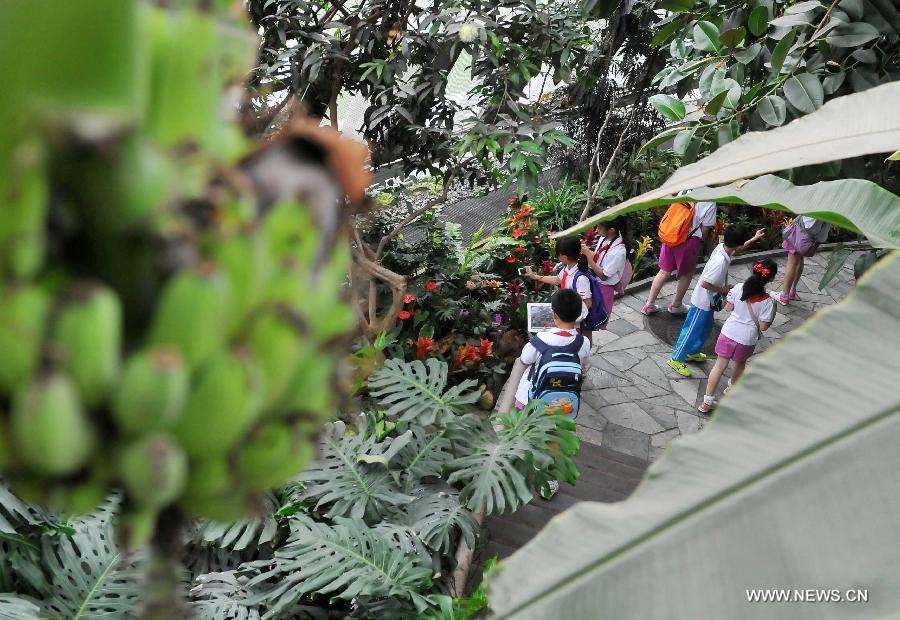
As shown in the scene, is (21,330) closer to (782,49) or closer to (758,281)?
(782,49)

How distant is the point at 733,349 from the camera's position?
3.77m

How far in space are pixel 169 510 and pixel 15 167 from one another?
14 centimetres

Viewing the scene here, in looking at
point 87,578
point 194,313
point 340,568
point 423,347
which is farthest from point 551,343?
point 194,313

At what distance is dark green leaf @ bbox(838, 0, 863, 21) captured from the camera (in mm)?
1615

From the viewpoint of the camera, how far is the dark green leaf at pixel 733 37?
1.81m

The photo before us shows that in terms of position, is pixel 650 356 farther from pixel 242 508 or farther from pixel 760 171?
pixel 242 508

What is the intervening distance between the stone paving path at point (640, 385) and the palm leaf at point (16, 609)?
120 inches

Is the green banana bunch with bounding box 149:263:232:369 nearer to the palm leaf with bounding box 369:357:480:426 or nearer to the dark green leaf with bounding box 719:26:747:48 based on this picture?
the dark green leaf with bounding box 719:26:747:48

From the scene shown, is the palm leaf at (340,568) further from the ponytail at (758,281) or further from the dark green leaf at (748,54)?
the ponytail at (758,281)

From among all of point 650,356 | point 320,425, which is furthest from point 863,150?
point 650,356

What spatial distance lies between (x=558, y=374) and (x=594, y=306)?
3.50 ft

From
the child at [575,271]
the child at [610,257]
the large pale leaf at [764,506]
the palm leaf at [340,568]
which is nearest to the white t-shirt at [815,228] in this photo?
the child at [610,257]

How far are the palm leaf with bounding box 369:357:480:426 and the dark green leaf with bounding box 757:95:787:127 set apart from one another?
1.53 m

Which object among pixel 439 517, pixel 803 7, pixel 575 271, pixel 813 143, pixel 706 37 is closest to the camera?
pixel 813 143
